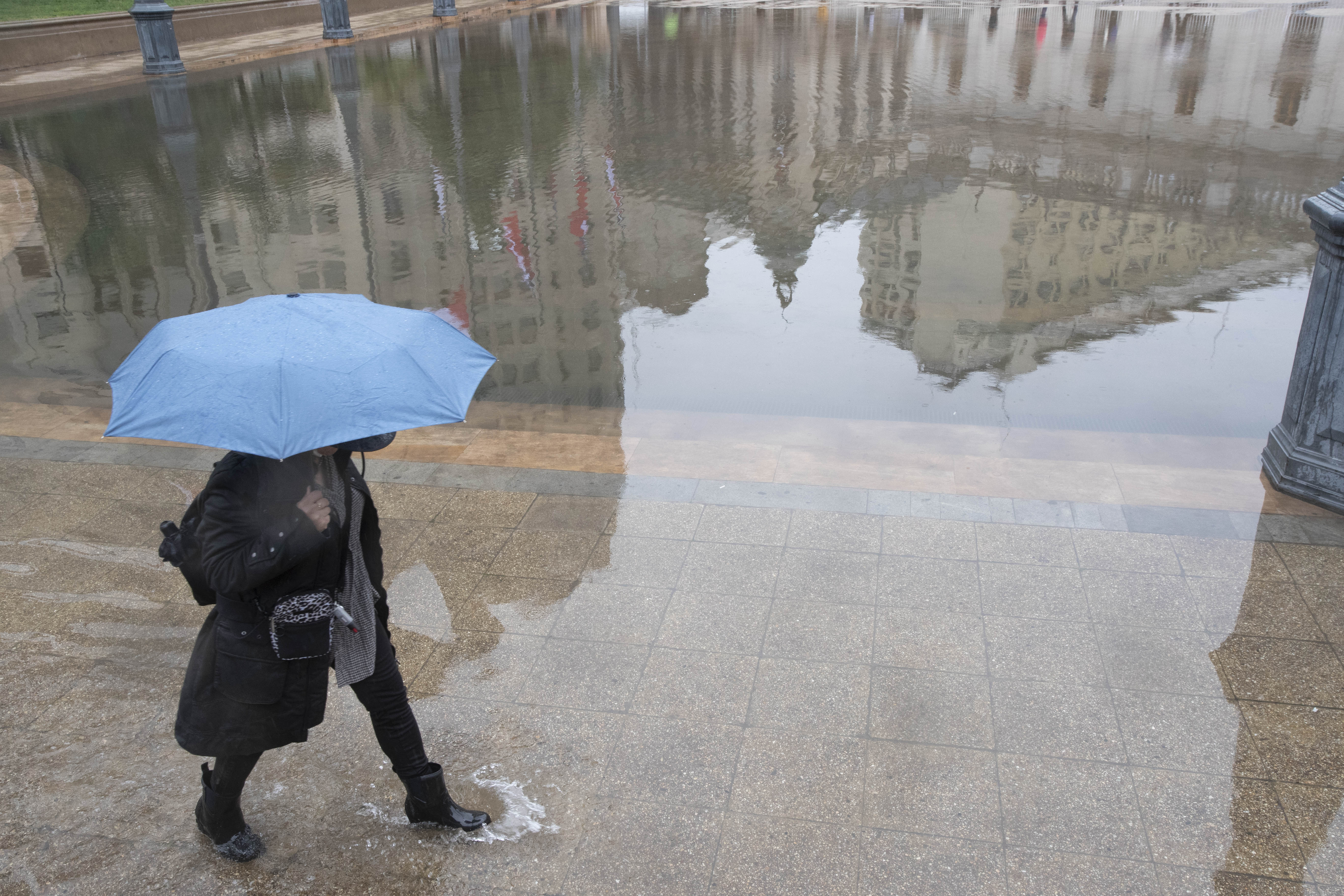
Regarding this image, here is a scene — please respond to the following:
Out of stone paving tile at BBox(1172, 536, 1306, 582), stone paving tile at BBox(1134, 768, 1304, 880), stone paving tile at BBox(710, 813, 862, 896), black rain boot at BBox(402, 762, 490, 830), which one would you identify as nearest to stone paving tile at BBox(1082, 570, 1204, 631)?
stone paving tile at BBox(1172, 536, 1306, 582)

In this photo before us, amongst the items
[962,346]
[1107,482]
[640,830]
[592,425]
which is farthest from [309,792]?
[962,346]

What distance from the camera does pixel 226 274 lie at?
439 inches

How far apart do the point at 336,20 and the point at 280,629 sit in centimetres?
3374

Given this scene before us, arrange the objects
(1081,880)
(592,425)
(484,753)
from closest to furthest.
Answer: (1081,880)
(484,753)
(592,425)

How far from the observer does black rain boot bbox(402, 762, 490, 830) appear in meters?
3.60

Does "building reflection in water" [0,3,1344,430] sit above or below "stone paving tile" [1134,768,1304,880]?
below

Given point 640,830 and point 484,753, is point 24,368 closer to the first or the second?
point 484,753

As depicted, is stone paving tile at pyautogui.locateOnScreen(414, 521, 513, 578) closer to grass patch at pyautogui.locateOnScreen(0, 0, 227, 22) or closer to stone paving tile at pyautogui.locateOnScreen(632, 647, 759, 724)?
stone paving tile at pyautogui.locateOnScreen(632, 647, 759, 724)

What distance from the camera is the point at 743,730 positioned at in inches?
164

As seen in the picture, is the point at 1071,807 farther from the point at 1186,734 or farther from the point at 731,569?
the point at 731,569

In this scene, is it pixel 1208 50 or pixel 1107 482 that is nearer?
pixel 1107 482

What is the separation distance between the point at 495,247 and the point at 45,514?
651cm

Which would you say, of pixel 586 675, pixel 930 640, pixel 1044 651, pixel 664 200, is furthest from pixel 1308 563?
pixel 664 200

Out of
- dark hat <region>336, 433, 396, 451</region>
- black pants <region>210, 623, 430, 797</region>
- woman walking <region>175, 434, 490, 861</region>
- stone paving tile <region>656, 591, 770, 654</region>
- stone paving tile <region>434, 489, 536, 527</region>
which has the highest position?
dark hat <region>336, 433, 396, 451</region>
